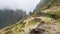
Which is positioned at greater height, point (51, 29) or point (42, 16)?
point (42, 16)

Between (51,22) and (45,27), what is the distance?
163cm

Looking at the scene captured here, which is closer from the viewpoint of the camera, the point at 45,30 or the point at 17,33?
the point at 45,30

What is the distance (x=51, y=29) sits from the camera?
80.2 ft

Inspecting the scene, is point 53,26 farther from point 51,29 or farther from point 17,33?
point 17,33

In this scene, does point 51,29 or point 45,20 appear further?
point 45,20

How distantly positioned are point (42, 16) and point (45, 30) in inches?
220

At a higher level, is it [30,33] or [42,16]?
[42,16]

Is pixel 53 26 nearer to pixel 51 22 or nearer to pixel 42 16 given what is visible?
pixel 51 22

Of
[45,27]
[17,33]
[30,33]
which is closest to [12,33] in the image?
[17,33]

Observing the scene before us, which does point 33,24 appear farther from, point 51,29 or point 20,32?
point 51,29

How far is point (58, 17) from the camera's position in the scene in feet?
91.7

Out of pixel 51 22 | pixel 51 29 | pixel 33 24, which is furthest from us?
pixel 33 24

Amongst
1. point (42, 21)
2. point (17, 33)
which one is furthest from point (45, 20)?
point (17, 33)

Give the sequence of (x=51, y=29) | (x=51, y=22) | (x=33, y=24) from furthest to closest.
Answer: (x=33, y=24)
(x=51, y=22)
(x=51, y=29)
